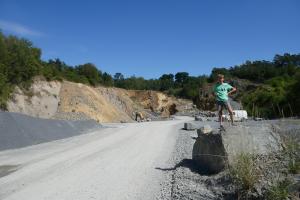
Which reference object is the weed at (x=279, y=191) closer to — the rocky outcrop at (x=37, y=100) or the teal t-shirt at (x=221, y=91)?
the teal t-shirt at (x=221, y=91)

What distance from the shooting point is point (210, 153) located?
11117 millimetres

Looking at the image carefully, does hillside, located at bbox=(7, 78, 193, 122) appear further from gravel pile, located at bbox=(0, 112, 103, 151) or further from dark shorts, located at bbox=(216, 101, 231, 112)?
dark shorts, located at bbox=(216, 101, 231, 112)

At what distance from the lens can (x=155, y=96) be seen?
105 meters

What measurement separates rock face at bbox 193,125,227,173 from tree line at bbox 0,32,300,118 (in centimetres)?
115

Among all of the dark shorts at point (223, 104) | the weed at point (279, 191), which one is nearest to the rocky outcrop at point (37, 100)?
the dark shorts at point (223, 104)

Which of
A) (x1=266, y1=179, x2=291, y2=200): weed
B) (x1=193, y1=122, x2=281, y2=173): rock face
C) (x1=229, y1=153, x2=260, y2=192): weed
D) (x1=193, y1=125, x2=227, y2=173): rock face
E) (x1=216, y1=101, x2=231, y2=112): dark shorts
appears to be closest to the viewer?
(x1=266, y1=179, x2=291, y2=200): weed

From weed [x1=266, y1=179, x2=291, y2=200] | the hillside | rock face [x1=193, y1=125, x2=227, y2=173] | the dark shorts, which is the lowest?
weed [x1=266, y1=179, x2=291, y2=200]

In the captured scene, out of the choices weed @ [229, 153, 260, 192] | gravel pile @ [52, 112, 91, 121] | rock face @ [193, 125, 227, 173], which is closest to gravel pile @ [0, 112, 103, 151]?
rock face @ [193, 125, 227, 173]

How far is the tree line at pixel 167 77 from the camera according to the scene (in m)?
18.7

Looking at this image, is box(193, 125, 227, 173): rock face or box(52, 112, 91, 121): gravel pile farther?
box(52, 112, 91, 121): gravel pile

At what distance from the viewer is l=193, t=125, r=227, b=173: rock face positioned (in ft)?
33.8

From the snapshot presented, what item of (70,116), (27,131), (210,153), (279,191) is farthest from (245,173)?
(70,116)

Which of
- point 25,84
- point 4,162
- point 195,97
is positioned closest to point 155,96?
point 195,97

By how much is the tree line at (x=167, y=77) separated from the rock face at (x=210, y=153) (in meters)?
1.15
